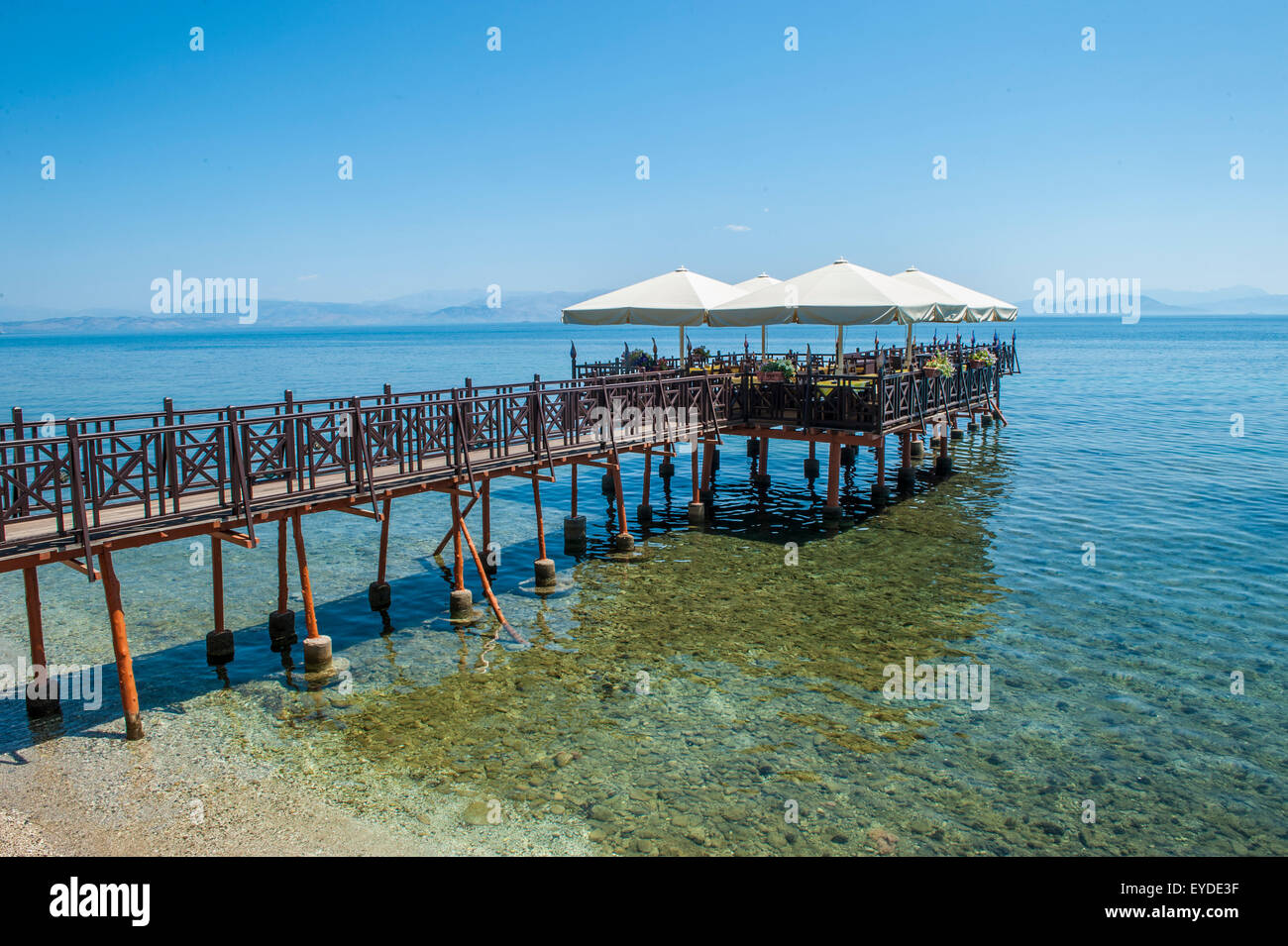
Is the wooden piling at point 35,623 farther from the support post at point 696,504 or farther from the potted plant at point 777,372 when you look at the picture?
the potted plant at point 777,372

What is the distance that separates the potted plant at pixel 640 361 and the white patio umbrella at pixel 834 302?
19.4 feet

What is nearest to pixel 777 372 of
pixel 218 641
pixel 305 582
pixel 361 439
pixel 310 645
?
pixel 361 439

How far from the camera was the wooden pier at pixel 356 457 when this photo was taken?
10.8 meters

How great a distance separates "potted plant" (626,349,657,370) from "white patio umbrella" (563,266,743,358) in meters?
4.20

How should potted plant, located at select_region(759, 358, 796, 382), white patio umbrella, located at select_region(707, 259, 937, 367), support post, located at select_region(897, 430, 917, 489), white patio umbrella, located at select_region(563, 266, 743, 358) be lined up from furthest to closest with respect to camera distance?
1. support post, located at select_region(897, 430, 917, 489)
2. potted plant, located at select_region(759, 358, 796, 382)
3. white patio umbrella, located at select_region(563, 266, 743, 358)
4. white patio umbrella, located at select_region(707, 259, 937, 367)

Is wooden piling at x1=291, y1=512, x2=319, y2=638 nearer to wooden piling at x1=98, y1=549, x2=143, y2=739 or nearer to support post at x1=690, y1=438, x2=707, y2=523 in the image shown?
wooden piling at x1=98, y1=549, x2=143, y2=739

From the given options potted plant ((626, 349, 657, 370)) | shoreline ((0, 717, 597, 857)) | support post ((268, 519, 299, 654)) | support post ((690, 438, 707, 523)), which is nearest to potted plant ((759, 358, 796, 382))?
support post ((690, 438, 707, 523))

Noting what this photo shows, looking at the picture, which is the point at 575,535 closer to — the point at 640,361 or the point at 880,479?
the point at 640,361

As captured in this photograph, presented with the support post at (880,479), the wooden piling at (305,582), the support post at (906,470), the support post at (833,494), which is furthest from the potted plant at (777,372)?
the wooden piling at (305,582)

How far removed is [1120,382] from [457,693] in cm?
8137

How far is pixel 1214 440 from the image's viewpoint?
39.3 m

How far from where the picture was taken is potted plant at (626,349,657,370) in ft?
91.8

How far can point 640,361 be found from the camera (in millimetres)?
28734

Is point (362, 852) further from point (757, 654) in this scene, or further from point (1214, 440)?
point (1214, 440)
